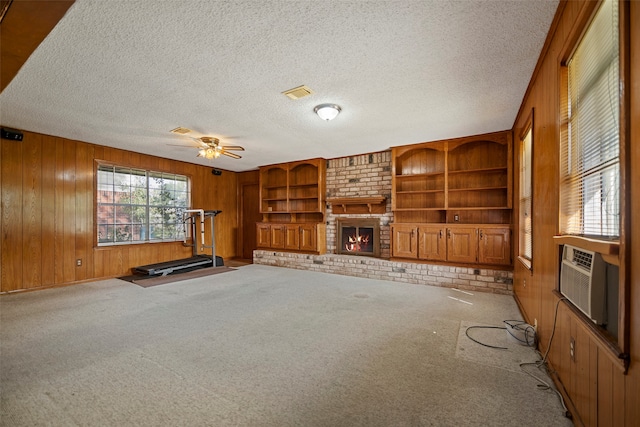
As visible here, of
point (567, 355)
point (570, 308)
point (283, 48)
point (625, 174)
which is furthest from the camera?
point (283, 48)

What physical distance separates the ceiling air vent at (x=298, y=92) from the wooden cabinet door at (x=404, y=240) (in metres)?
3.22

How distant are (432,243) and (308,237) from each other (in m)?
2.78

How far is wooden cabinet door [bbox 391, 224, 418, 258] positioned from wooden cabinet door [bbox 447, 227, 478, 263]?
583 mm

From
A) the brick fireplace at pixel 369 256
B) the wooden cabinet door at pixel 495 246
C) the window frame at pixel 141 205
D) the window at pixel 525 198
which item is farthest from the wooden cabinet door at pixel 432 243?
the window frame at pixel 141 205

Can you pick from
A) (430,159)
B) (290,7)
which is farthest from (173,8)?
(430,159)

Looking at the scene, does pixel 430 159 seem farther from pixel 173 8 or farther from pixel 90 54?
pixel 90 54

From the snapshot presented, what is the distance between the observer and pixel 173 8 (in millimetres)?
1890

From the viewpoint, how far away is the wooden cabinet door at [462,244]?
475 cm

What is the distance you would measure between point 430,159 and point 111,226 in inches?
257

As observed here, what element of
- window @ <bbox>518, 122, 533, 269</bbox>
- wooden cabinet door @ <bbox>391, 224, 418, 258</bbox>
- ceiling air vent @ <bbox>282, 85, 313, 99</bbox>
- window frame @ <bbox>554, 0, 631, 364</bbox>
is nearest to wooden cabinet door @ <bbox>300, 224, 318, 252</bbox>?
wooden cabinet door @ <bbox>391, 224, 418, 258</bbox>

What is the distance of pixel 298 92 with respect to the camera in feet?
10.2

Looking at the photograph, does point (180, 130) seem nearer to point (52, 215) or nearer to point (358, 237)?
point (52, 215)

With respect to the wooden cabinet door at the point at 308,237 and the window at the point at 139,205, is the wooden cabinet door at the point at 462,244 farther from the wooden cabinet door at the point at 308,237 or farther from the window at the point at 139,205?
the window at the point at 139,205

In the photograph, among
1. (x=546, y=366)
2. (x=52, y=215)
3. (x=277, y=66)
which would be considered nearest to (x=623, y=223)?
(x=546, y=366)
